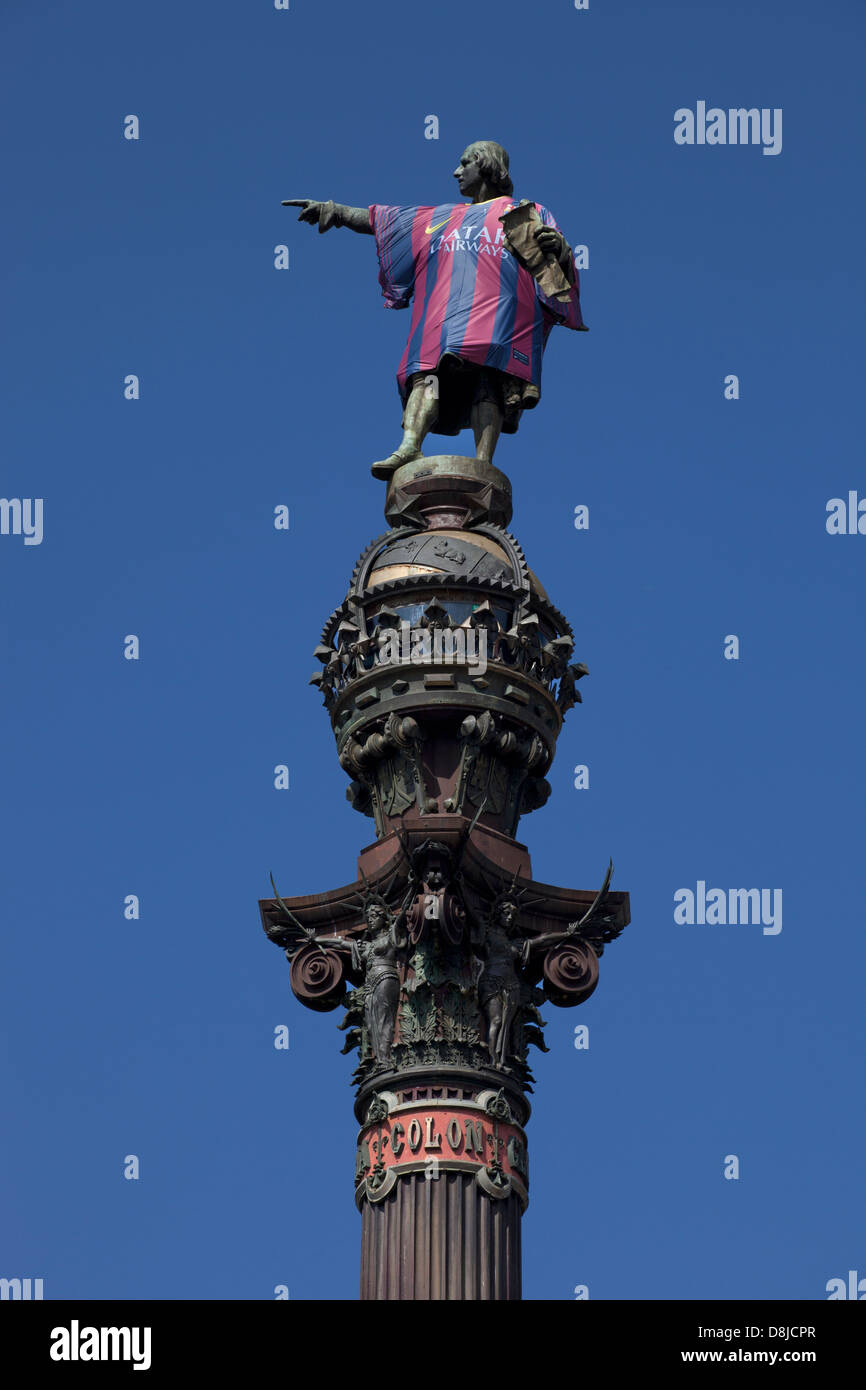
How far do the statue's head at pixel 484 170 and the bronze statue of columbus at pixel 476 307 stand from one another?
629 millimetres

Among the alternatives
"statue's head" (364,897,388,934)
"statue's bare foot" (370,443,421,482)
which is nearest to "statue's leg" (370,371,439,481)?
"statue's bare foot" (370,443,421,482)

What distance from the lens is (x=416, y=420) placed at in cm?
5106

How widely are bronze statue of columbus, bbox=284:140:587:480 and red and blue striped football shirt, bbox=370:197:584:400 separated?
0.06 ft

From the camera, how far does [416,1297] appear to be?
1556 inches

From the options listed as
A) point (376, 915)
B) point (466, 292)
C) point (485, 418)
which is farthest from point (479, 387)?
point (376, 915)

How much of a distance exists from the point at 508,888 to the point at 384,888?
198 centimetres

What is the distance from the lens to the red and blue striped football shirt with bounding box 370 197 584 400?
51.3 m

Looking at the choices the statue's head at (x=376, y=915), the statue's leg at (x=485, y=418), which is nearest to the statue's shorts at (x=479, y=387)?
the statue's leg at (x=485, y=418)

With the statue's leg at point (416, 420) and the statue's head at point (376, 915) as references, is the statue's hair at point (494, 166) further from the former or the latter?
the statue's head at point (376, 915)

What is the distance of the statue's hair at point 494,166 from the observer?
5397 cm

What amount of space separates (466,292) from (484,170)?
3.62 metres

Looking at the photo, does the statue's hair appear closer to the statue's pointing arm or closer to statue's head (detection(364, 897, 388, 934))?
the statue's pointing arm

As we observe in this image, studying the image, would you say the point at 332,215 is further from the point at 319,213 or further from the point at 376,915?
the point at 376,915
